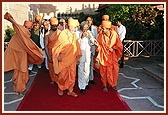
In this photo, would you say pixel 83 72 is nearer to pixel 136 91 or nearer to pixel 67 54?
pixel 67 54

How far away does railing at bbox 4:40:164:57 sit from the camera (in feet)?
35.1

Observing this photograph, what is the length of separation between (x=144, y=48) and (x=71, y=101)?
6.25 metres

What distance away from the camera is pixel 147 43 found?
36.1 ft

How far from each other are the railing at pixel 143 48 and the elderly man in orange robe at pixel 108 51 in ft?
15.8

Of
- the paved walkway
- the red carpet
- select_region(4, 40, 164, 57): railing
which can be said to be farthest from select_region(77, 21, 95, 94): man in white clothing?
select_region(4, 40, 164, 57): railing

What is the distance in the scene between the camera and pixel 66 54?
5395mm

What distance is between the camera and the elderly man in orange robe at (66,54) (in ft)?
17.5

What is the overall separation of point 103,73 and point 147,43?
18.4 feet

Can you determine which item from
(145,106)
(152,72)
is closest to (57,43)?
(145,106)

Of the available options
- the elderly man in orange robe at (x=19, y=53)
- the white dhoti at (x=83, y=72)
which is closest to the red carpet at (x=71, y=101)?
the white dhoti at (x=83, y=72)

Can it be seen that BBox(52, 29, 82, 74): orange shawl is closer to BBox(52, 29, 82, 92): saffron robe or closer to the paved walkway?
BBox(52, 29, 82, 92): saffron robe

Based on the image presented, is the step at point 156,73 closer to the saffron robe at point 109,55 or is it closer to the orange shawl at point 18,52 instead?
the saffron robe at point 109,55

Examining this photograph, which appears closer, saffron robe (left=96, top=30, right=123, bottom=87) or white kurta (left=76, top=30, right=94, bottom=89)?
white kurta (left=76, top=30, right=94, bottom=89)

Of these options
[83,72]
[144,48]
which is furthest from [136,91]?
[144,48]
